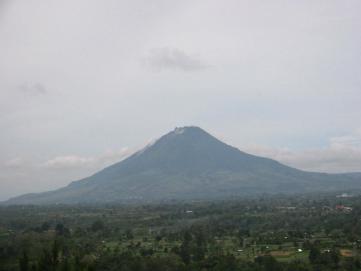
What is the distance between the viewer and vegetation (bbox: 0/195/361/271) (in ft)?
169

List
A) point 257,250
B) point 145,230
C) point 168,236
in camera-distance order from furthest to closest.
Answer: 1. point 145,230
2. point 168,236
3. point 257,250

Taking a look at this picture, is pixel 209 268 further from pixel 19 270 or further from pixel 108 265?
pixel 19 270

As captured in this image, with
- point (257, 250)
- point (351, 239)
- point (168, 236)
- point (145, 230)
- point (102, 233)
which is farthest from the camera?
point (145, 230)

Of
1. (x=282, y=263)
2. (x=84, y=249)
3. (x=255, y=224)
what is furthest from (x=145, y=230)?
(x=282, y=263)

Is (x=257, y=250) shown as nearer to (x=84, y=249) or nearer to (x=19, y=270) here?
(x=84, y=249)

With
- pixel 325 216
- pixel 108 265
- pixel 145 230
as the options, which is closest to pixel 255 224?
pixel 325 216

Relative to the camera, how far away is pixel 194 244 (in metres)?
67.8

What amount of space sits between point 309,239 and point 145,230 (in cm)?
2889

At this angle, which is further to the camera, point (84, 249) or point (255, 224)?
point (255, 224)

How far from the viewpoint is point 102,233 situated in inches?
3329

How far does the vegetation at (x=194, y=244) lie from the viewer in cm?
5156

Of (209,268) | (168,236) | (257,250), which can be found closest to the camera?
(209,268)

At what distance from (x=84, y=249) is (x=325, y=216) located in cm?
4590

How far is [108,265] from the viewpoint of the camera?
52531 millimetres
